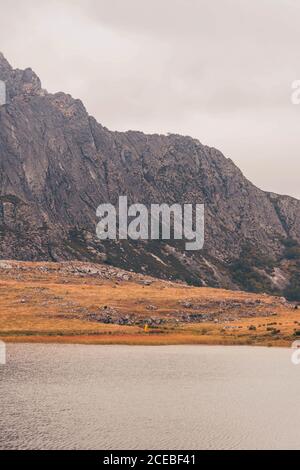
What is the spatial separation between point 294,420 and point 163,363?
155 feet

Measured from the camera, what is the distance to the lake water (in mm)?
52781

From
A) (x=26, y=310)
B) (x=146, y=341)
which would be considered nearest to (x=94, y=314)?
(x=26, y=310)

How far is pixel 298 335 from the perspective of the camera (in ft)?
529

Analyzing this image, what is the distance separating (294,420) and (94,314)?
13685cm

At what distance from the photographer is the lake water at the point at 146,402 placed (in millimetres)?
52781

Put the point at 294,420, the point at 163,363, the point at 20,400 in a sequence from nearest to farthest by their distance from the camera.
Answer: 1. the point at 294,420
2. the point at 20,400
3. the point at 163,363

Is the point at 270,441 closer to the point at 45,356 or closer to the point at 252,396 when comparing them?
the point at 252,396

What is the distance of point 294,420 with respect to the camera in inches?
2422

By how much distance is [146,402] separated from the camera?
6906cm

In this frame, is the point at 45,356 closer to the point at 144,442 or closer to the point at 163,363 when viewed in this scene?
the point at 163,363
